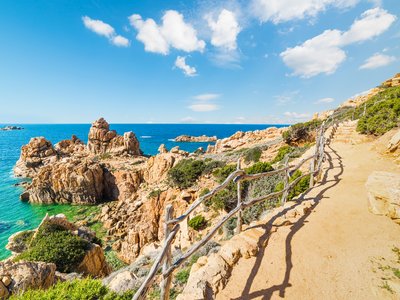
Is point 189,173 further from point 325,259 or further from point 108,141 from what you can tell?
point 108,141

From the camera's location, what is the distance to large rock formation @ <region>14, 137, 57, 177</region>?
4131 centimetres

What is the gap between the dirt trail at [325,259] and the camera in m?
3.58

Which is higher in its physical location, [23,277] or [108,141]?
[108,141]

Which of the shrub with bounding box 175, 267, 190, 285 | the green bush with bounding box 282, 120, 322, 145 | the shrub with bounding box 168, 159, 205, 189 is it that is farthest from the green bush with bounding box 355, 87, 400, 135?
the shrub with bounding box 175, 267, 190, 285

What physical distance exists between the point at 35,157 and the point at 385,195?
54197mm

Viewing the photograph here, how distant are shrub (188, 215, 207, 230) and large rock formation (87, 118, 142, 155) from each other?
111 feet

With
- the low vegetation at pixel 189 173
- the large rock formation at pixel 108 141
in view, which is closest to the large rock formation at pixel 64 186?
the large rock formation at pixel 108 141

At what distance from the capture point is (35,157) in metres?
42.4

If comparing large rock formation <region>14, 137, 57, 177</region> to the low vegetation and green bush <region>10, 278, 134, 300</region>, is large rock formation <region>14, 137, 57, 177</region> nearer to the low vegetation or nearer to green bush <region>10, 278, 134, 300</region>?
the low vegetation

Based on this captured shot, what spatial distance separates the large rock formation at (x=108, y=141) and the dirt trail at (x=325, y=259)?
1623 inches

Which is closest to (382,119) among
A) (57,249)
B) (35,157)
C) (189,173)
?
(189,173)

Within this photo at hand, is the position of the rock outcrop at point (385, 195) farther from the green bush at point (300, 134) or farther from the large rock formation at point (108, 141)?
the large rock formation at point (108, 141)

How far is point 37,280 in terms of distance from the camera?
5.90 metres

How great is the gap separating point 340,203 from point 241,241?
13.7 ft
